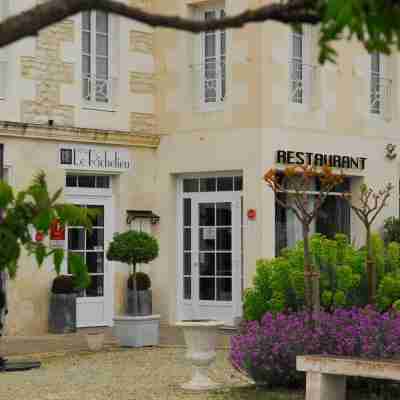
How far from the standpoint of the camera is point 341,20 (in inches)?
119

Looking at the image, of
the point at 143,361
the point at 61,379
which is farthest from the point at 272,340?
the point at 143,361

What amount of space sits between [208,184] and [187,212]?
64 centimetres

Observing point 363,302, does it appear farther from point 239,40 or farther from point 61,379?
point 239,40

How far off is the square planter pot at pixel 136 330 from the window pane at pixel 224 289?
9.22 ft

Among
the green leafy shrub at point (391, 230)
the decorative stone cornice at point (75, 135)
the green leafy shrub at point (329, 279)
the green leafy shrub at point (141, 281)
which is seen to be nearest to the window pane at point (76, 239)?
the green leafy shrub at point (141, 281)

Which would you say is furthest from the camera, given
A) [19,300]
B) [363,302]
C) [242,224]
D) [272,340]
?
[242,224]

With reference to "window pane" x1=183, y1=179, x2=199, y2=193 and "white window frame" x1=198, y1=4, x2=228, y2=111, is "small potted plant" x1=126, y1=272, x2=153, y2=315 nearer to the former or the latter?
"window pane" x1=183, y1=179, x2=199, y2=193

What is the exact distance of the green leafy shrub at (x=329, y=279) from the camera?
1074cm

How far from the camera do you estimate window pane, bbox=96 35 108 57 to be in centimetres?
1720

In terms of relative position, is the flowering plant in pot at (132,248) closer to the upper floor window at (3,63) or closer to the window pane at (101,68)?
the upper floor window at (3,63)

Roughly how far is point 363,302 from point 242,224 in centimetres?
601

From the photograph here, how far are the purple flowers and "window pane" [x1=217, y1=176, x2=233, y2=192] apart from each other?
23.4 feet

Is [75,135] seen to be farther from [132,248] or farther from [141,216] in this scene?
[132,248]

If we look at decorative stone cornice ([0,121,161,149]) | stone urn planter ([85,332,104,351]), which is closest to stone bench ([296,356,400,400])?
stone urn planter ([85,332,104,351])
